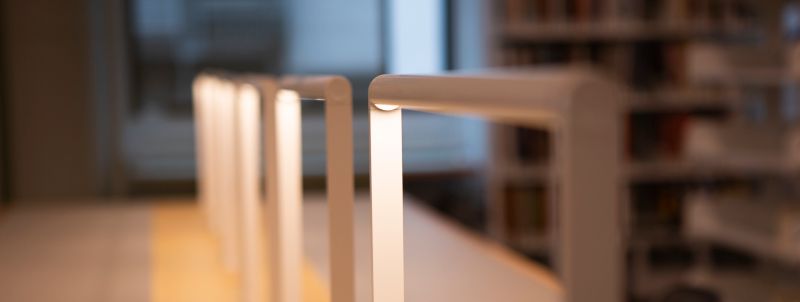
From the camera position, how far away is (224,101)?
1.90 m

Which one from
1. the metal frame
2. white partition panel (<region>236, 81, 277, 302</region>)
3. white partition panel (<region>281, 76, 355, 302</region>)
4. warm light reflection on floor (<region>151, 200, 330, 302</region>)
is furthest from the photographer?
warm light reflection on floor (<region>151, 200, 330, 302</region>)

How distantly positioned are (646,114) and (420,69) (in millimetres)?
953

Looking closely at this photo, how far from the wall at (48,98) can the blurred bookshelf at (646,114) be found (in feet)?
5.18

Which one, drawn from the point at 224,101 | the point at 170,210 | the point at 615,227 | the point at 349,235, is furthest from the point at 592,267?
the point at 170,210

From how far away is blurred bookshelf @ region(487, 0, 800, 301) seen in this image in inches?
153

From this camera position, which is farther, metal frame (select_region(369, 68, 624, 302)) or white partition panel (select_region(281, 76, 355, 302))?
white partition panel (select_region(281, 76, 355, 302))

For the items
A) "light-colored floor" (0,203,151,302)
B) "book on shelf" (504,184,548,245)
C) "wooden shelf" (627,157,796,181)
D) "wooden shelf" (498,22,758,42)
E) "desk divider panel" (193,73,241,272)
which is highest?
"wooden shelf" (498,22,758,42)

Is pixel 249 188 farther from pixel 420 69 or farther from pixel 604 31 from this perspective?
pixel 420 69

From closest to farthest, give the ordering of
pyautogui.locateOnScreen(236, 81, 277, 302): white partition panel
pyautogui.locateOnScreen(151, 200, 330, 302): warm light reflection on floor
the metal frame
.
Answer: the metal frame → pyautogui.locateOnScreen(236, 81, 277, 302): white partition panel → pyautogui.locateOnScreen(151, 200, 330, 302): warm light reflection on floor

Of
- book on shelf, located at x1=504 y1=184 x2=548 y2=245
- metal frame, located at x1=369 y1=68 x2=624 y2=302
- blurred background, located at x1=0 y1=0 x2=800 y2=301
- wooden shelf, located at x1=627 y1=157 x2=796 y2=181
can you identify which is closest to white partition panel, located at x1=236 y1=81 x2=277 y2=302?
metal frame, located at x1=369 y1=68 x2=624 y2=302

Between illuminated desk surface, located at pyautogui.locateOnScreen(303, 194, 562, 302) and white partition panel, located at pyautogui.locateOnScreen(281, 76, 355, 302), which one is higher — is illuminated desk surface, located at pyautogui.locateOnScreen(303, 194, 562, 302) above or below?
below

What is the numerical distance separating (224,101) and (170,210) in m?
1.21

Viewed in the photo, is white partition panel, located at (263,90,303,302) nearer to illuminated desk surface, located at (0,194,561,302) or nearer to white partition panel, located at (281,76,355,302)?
white partition panel, located at (281,76,355,302)

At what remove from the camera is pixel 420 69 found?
4281mm
